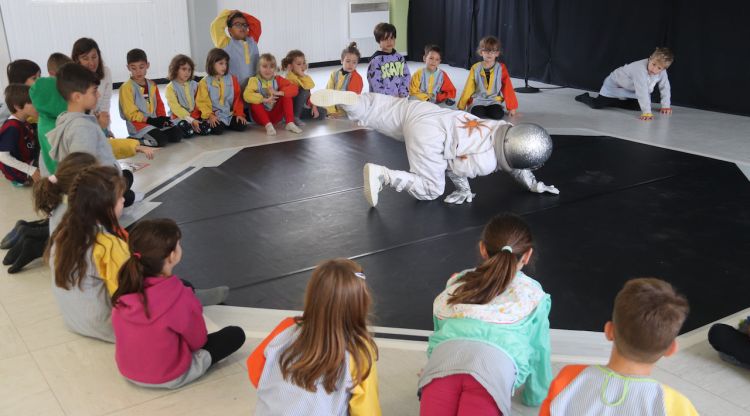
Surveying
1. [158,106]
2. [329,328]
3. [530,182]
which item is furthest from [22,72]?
[329,328]

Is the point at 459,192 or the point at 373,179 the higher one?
the point at 373,179

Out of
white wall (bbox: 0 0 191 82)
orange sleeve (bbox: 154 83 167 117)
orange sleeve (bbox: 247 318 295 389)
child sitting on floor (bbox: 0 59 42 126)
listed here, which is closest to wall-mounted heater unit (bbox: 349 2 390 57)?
white wall (bbox: 0 0 191 82)

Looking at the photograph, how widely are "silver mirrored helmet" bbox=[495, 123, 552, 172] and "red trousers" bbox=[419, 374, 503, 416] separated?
8.06 ft

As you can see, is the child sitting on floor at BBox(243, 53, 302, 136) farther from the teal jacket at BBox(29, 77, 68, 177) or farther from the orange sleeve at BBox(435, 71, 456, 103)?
the teal jacket at BBox(29, 77, 68, 177)

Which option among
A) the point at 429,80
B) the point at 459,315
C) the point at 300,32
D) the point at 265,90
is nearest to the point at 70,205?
the point at 459,315

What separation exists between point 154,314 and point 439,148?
8.01 ft

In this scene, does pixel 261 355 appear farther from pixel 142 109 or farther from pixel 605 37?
pixel 605 37

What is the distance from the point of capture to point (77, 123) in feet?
12.0

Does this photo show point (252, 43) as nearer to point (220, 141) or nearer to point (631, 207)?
point (220, 141)

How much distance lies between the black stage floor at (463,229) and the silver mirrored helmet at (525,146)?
36 cm

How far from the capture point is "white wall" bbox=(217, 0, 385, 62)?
10.6m

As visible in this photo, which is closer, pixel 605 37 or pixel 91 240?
pixel 91 240

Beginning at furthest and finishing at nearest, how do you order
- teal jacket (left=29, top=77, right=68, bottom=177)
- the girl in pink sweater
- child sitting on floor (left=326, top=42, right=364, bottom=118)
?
child sitting on floor (left=326, top=42, right=364, bottom=118) → teal jacket (left=29, top=77, right=68, bottom=177) → the girl in pink sweater

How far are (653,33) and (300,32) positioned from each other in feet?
17.8
